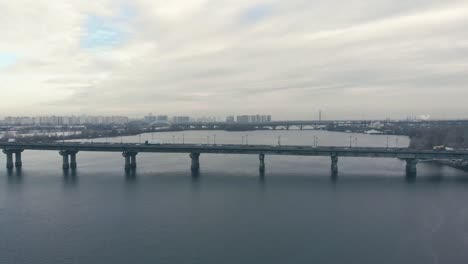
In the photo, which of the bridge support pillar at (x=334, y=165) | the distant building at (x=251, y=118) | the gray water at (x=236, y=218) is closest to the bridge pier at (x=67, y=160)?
the gray water at (x=236, y=218)

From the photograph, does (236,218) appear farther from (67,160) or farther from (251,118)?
(251,118)

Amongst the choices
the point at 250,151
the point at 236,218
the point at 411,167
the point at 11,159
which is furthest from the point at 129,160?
the point at 411,167

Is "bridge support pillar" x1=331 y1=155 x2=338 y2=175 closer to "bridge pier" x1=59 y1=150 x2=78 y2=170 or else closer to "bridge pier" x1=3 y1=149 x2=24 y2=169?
"bridge pier" x1=59 y1=150 x2=78 y2=170

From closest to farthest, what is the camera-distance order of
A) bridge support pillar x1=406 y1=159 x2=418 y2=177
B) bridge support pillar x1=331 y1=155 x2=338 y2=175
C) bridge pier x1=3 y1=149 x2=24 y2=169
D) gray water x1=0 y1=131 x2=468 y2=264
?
gray water x1=0 y1=131 x2=468 y2=264
bridge support pillar x1=406 y1=159 x2=418 y2=177
bridge support pillar x1=331 y1=155 x2=338 y2=175
bridge pier x1=3 y1=149 x2=24 y2=169

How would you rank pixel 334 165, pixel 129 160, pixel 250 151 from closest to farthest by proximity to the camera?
pixel 334 165 → pixel 250 151 → pixel 129 160

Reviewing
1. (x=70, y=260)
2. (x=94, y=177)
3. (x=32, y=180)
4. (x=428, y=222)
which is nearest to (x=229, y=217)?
(x=70, y=260)

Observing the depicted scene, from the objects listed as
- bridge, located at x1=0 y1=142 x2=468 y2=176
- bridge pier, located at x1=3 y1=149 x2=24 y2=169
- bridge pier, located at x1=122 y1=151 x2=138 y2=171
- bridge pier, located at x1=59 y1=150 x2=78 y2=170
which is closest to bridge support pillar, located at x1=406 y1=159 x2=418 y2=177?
bridge, located at x1=0 y1=142 x2=468 y2=176
